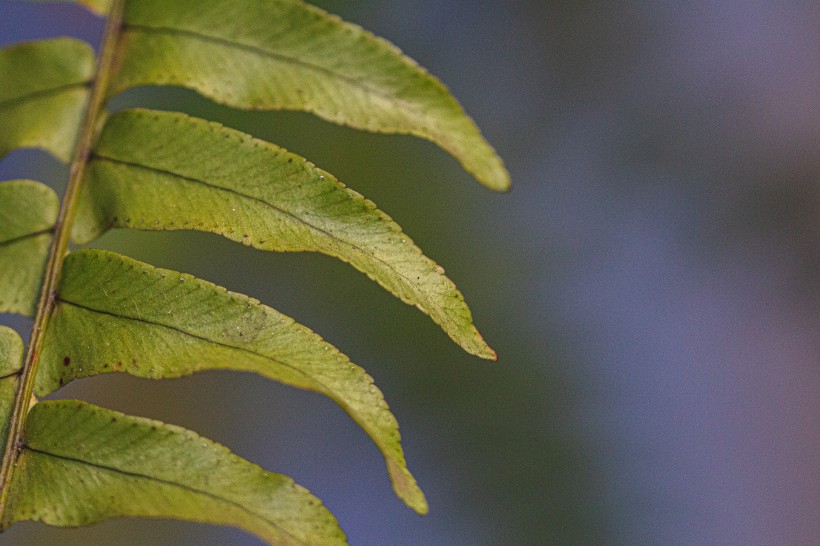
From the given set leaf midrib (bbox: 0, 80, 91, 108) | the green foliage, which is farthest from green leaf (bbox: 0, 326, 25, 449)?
leaf midrib (bbox: 0, 80, 91, 108)

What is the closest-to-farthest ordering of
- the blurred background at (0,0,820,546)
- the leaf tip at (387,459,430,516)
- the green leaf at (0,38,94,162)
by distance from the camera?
the leaf tip at (387,459,430,516), the green leaf at (0,38,94,162), the blurred background at (0,0,820,546)

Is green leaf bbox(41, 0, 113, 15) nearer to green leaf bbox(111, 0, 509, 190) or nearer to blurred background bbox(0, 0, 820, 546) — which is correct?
green leaf bbox(111, 0, 509, 190)

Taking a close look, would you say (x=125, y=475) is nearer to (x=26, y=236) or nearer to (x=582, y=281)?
(x=26, y=236)

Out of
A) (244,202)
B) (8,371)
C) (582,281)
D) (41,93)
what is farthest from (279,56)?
(582,281)

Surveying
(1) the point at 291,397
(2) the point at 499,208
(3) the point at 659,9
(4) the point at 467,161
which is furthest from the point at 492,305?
(4) the point at 467,161

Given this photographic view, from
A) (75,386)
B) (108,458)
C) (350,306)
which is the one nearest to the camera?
(108,458)

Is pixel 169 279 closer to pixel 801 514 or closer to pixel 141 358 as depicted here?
pixel 141 358

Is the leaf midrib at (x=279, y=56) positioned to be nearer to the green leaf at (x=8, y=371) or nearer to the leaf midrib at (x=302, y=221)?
the leaf midrib at (x=302, y=221)
